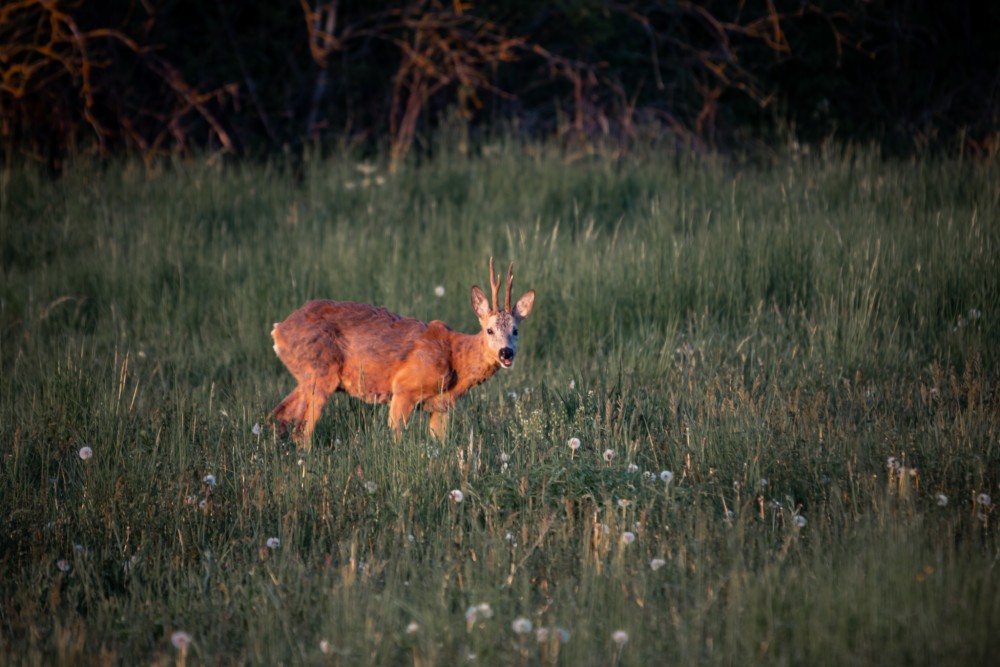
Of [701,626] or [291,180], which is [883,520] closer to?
[701,626]

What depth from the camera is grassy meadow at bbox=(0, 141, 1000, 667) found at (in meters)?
4.22

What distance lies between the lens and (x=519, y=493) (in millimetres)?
5305

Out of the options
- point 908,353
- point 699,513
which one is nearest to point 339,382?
point 699,513

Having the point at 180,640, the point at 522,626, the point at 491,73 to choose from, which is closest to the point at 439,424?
the point at 522,626

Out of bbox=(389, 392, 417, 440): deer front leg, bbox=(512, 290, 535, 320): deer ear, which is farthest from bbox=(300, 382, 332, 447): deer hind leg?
bbox=(512, 290, 535, 320): deer ear

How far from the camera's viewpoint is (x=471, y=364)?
23.0 ft

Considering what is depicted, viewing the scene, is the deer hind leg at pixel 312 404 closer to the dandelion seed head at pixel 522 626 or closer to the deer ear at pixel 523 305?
the deer ear at pixel 523 305

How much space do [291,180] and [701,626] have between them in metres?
8.80

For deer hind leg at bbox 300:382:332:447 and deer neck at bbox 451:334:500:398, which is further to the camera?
deer neck at bbox 451:334:500:398

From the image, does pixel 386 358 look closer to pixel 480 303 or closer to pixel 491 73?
pixel 480 303

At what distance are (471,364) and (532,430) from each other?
1.21m

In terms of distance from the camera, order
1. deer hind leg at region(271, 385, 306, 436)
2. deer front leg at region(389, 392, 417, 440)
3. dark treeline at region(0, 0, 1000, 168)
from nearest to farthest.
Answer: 1. deer front leg at region(389, 392, 417, 440)
2. deer hind leg at region(271, 385, 306, 436)
3. dark treeline at region(0, 0, 1000, 168)

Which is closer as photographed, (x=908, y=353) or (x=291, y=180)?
(x=908, y=353)

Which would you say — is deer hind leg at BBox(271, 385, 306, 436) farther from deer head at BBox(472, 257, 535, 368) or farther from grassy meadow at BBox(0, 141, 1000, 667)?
deer head at BBox(472, 257, 535, 368)
